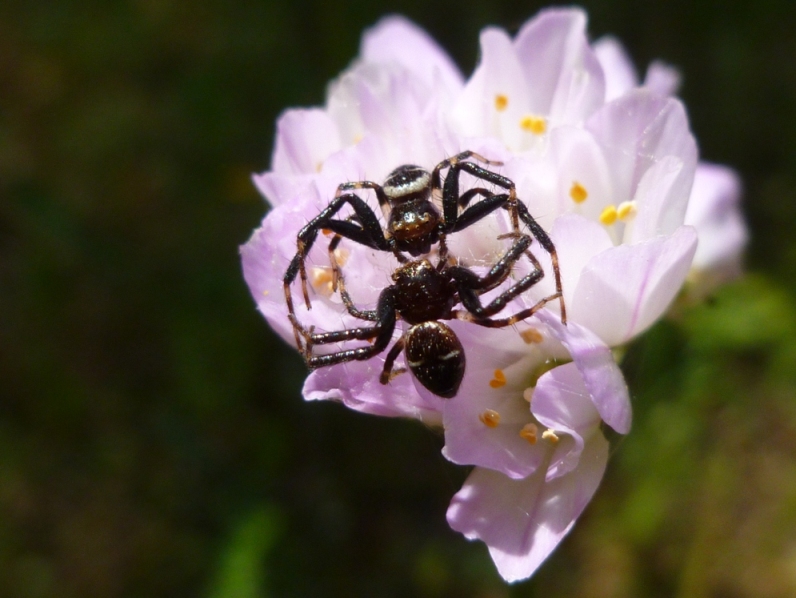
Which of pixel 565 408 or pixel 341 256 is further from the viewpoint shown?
pixel 341 256

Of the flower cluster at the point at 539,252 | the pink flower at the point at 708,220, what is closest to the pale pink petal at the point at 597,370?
the flower cluster at the point at 539,252

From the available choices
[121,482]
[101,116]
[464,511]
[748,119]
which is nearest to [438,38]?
[748,119]

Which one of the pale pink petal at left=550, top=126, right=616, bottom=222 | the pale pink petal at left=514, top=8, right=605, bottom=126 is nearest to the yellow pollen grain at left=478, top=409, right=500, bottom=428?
the pale pink petal at left=550, top=126, right=616, bottom=222

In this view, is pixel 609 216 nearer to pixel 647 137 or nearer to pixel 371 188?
pixel 647 137

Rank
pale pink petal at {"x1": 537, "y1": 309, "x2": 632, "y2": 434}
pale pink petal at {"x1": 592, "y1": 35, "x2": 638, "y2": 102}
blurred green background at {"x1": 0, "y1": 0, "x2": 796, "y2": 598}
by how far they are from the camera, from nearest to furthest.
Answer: pale pink petal at {"x1": 537, "y1": 309, "x2": 632, "y2": 434}, pale pink petal at {"x1": 592, "y1": 35, "x2": 638, "y2": 102}, blurred green background at {"x1": 0, "y1": 0, "x2": 796, "y2": 598}

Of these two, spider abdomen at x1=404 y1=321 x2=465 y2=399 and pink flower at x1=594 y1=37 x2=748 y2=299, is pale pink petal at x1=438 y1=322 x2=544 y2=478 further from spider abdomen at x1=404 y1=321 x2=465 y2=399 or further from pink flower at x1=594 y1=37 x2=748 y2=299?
pink flower at x1=594 y1=37 x2=748 y2=299

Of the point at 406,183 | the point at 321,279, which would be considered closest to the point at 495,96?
the point at 406,183

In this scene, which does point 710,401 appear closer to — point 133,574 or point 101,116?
point 133,574
